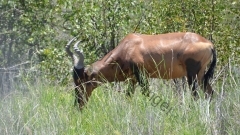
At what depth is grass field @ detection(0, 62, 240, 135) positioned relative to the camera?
5.60 meters

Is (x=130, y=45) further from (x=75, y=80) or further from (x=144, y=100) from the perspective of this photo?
(x=144, y=100)

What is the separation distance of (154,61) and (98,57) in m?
2.74

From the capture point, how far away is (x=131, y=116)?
582 centimetres

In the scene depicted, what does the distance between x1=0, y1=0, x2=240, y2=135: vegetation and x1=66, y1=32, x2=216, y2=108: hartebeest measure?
239 millimetres

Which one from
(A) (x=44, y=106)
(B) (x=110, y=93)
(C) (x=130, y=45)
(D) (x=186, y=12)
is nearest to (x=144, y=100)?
(B) (x=110, y=93)

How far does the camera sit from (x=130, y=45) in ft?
29.4

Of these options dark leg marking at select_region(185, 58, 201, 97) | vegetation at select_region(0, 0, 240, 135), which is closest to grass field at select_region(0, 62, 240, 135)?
vegetation at select_region(0, 0, 240, 135)

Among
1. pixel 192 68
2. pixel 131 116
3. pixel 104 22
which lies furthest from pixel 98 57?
pixel 131 116

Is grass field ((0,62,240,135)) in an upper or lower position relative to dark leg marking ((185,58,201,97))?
upper

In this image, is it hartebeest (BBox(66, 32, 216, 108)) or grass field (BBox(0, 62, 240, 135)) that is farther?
hartebeest (BBox(66, 32, 216, 108))

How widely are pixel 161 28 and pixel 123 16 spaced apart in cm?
79

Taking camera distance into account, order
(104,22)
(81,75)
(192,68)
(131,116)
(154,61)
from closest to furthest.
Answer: (131,116) → (192,68) → (154,61) → (81,75) → (104,22)

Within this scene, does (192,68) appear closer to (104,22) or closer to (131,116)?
(104,22)

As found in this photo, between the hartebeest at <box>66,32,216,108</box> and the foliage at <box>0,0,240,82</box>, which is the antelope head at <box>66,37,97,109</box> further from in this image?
the foliage at <box>0,0,240,82</box>
